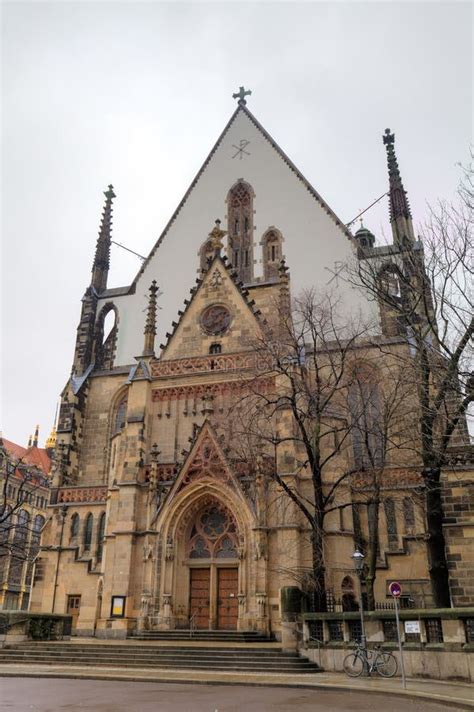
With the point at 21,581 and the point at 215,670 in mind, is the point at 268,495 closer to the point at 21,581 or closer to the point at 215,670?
the point at 215,670

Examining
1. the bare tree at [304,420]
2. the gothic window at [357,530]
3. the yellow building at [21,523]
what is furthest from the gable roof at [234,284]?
the yellow building at [21,523]

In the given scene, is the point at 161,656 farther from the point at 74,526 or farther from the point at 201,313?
the point at 201,313

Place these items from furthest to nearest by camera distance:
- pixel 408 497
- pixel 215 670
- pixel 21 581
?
1. pixel 21 581
2. pixel 408 497
3. pixel 215 670

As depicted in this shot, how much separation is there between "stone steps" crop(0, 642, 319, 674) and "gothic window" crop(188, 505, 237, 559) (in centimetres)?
535

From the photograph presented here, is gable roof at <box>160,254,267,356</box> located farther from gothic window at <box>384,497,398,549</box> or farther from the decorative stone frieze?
gothic window at <box>384,497,398,549</box>

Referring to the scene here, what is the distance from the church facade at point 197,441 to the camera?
835 inches

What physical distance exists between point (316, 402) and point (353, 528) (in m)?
6.71

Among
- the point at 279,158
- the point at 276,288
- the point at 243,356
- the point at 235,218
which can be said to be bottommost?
the point at 243,356

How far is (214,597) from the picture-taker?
22000 mm

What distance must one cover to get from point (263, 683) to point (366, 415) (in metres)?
8.53

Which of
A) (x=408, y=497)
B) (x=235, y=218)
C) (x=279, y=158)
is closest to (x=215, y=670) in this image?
(x=408, y=497)

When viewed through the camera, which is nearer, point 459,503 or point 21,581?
point 459,503

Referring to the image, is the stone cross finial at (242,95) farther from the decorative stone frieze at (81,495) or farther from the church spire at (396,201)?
the decorative stone frieze at (81,495)

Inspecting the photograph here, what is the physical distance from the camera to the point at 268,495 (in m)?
21.6
